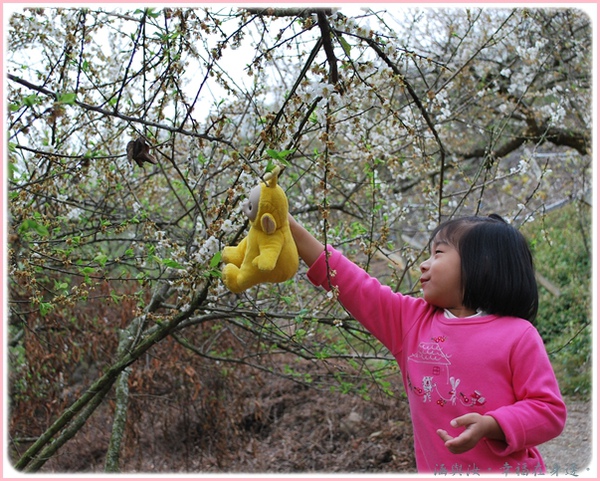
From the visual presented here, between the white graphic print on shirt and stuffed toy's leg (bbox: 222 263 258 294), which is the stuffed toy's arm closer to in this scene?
stuffed toy's leg (bbox: 222 263 258 294)

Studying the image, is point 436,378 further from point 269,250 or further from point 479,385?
point 269,250

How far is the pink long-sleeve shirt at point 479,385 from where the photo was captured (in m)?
1.54

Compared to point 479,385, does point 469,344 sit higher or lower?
higher

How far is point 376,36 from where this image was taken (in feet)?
5.74

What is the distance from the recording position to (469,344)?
1.70 meters

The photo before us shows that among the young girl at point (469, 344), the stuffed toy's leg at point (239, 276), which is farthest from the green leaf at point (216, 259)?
the young girl at point (469, 344)

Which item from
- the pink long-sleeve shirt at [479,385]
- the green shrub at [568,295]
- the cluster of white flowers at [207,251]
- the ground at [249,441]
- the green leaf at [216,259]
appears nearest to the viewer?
the pink long-sleeve shirt at [479,385]

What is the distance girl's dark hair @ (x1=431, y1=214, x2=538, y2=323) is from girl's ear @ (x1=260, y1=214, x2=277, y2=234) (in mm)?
564

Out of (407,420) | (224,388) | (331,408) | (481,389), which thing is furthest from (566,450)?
(481,389)

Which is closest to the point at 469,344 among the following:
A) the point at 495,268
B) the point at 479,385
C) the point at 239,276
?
the point at 479,385

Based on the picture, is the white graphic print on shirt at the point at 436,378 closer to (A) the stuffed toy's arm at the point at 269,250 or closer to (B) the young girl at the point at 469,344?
(B) the young girl at the point at 469,344

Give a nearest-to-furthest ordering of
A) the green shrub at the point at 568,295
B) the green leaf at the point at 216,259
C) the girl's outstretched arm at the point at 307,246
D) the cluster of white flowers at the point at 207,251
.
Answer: the green leaf at the point at 216,259
the cluster of white flowers at the point at 207,251
the girl's outstretched arm at the point at 307,246
the green shrub at the point at 568,295

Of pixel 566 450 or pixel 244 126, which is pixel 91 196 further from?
pixel 566 450

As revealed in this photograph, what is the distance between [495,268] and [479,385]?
0.34m
